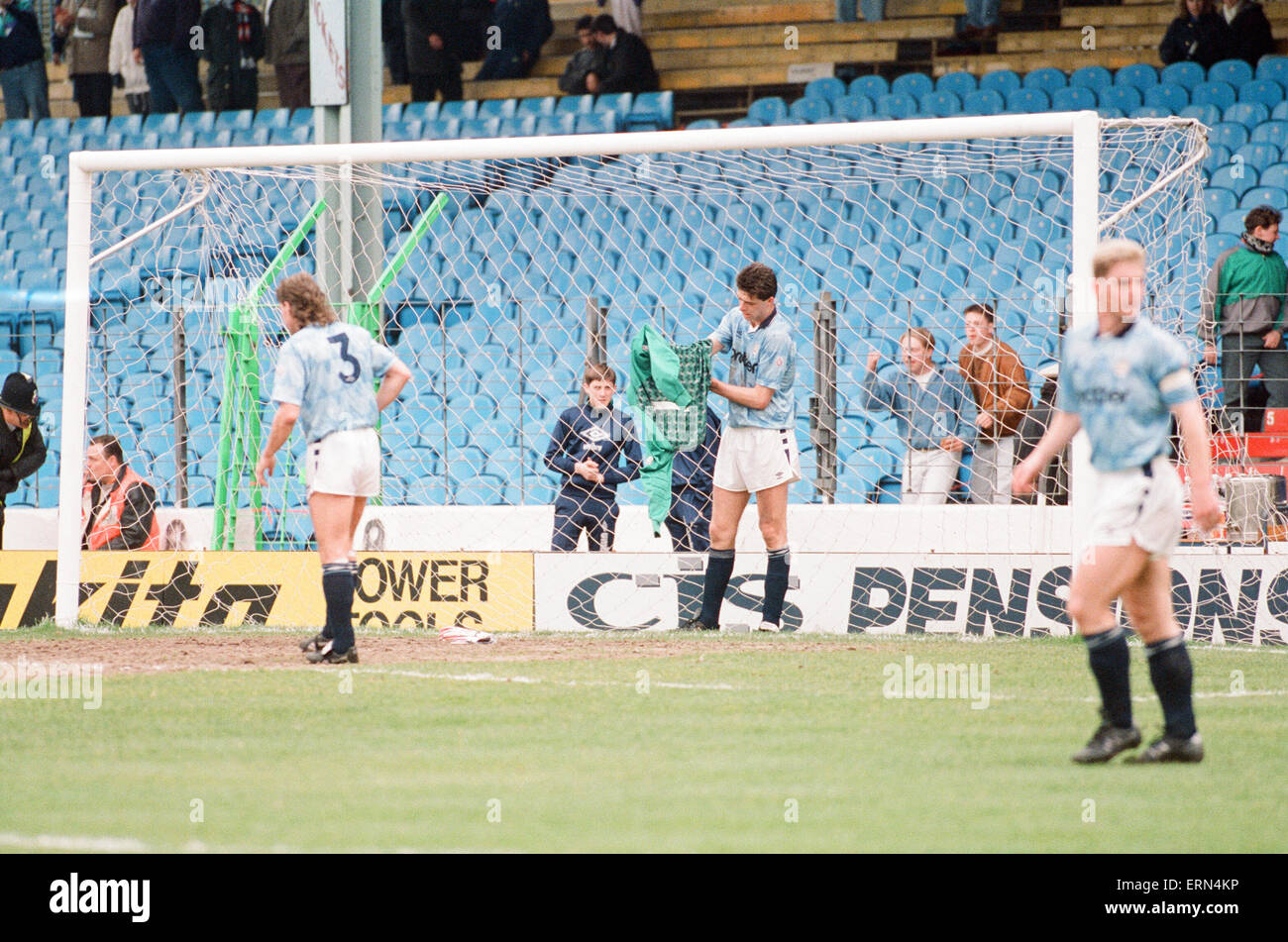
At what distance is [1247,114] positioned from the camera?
1552 centimetres

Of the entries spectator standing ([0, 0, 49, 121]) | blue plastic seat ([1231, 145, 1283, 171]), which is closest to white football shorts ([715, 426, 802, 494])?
blue plastic seat ([1231, 145, 1283, 171])

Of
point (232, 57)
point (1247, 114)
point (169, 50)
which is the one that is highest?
point (169, 50)

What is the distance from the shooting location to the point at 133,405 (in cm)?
1389

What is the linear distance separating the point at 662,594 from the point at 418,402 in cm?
413

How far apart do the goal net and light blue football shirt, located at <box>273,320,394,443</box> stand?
284 centimetres

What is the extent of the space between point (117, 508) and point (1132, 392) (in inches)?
324

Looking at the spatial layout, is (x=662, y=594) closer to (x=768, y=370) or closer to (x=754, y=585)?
(x=754, y=585)

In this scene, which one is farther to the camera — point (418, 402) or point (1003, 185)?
point (1003, 185)

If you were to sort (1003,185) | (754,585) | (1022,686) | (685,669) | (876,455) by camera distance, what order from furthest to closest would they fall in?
(1003,185) < (876,455) < (754,585) < (685,669) < (1022,686)

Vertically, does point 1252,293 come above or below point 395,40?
below

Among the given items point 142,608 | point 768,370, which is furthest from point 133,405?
point 768,370

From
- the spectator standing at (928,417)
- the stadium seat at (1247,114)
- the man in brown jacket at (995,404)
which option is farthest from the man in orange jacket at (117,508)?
the stadium seat at (1247,114)

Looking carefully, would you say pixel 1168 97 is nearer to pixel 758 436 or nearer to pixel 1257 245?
pixel 1257 245

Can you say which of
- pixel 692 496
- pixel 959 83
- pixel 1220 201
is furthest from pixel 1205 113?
pixel 692 496
